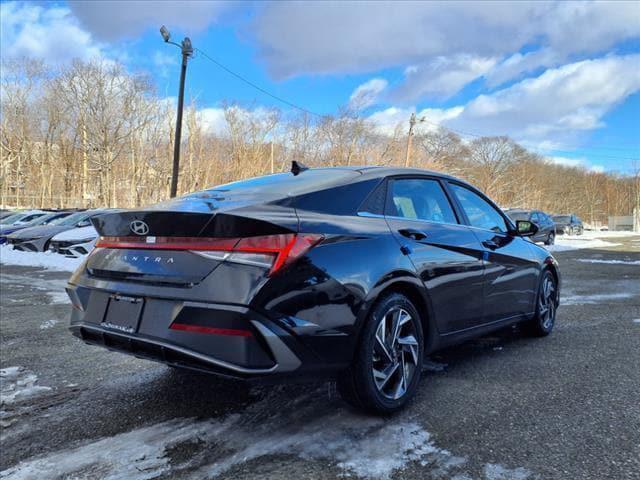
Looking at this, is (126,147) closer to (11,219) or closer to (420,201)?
(11,219)

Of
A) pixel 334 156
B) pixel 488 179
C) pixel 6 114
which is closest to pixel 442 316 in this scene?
pixel 334 156

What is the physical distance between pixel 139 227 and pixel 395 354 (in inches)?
65.3

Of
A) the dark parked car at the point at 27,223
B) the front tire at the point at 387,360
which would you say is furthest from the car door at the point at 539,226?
the front tire at the point at 387,360

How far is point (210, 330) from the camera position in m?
2.44

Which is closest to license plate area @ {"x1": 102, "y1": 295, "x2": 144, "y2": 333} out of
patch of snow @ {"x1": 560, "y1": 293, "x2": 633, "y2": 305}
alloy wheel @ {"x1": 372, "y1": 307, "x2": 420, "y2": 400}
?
alloy wheel @ {"x1": 372, "y1": 307, "x2": 420, "y2": 400}

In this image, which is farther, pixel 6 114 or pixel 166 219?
pixel 6 114

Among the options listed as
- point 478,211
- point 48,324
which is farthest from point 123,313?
point 48,324

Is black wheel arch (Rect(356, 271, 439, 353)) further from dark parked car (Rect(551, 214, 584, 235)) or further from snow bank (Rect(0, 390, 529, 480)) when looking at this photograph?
dark parked car (Rect(551, 214, 584, 235))

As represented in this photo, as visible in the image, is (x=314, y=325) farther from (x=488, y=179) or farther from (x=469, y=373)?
(x=488, y=179)

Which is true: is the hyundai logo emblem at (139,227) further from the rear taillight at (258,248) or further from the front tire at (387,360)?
the front tire at (387,360)

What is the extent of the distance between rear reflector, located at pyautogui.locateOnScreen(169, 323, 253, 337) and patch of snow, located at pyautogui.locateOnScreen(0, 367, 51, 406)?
67.0 inches

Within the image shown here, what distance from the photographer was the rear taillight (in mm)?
2459

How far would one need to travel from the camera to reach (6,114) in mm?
48219

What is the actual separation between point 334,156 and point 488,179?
3298cm
